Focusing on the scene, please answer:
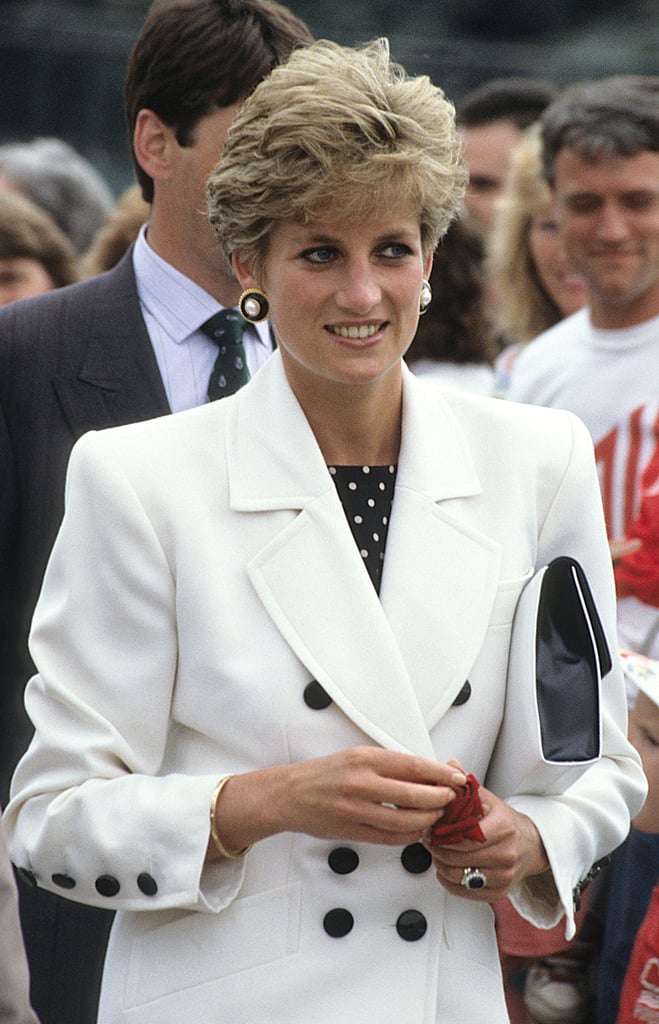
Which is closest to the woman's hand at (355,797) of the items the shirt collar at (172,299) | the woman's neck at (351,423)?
the woman's neck at (351,423)

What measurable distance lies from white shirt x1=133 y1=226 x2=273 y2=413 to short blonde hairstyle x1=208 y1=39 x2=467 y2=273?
0.77 meters

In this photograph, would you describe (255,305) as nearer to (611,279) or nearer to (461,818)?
(461,818)

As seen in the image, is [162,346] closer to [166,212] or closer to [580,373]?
[166,212]

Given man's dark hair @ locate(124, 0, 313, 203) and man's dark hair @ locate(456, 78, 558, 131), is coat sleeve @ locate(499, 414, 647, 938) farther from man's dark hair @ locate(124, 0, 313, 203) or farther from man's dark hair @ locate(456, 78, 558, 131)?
man's dark hair @ locate(456, 78, 558, 131)

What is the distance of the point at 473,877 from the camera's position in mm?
2357

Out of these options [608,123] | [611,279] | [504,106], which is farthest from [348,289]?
[504,106]

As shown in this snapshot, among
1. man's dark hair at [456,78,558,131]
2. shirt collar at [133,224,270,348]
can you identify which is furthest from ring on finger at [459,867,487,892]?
man's dark hair at [456,78,558,131]

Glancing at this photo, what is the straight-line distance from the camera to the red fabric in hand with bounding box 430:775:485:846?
2.31m

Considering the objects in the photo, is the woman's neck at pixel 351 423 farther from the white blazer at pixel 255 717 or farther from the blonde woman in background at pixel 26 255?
the blonde woman in background at pixel 26 255

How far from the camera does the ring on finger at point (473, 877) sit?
236 cm

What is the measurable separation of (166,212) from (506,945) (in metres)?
1.57

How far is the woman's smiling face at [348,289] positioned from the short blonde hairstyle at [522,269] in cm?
378

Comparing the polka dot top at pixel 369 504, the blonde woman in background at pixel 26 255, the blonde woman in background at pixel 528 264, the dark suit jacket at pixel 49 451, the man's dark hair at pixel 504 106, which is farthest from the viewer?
the man's dark hair at pixel 504 106

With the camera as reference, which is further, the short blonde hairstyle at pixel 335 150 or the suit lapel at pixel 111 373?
the suit lapel at pixel 111 373
